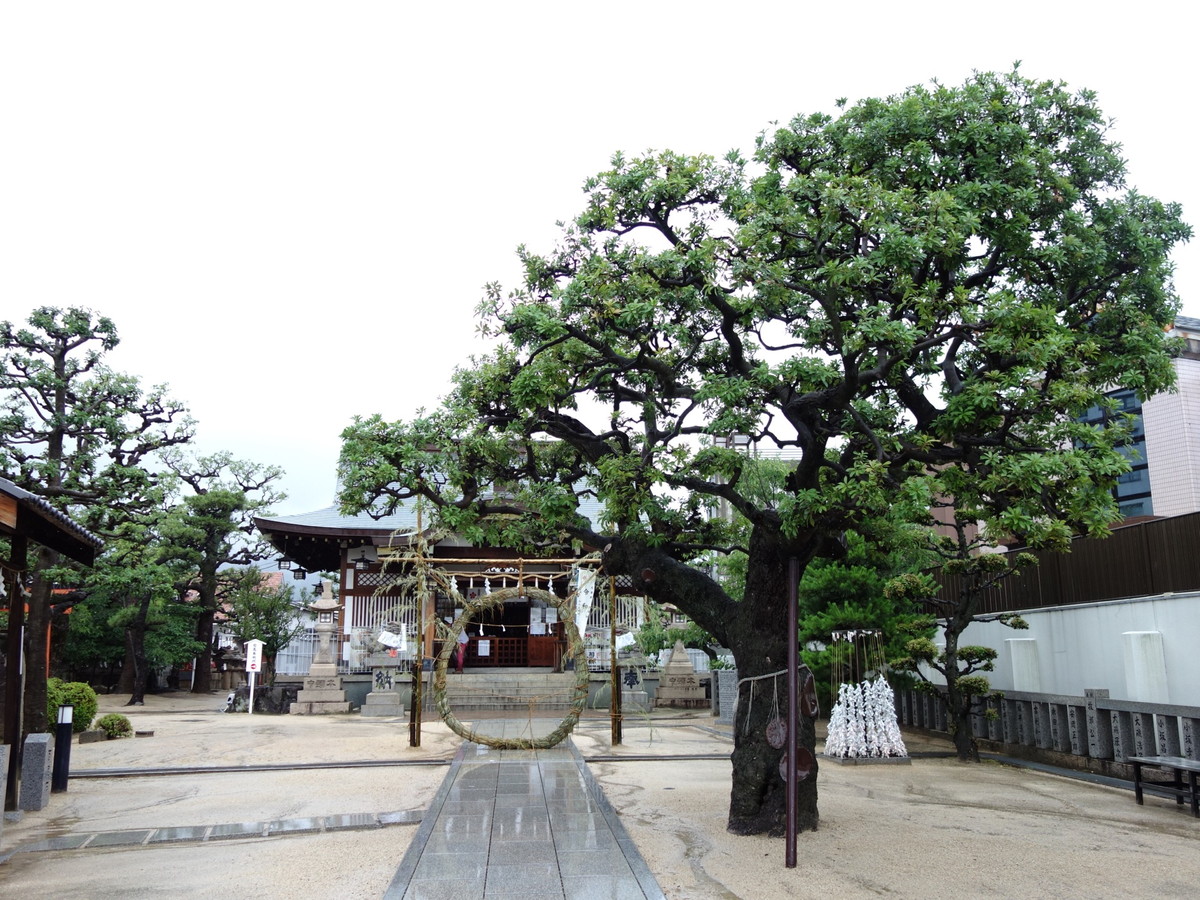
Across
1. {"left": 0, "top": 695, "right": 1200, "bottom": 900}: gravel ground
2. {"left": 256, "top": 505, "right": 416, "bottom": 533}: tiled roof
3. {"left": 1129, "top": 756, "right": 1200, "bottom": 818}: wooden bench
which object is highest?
{"left": 256, "top": 505, "right": 416, "bottom": 533}: tiled roof

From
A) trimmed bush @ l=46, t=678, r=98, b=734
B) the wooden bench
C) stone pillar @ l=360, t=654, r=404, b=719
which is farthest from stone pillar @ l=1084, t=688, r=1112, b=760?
trimmed bush @ l=46, t=678, r=98, b=734

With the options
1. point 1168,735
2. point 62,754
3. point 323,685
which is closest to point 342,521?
point 323,685

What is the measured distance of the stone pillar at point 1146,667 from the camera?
12.2m

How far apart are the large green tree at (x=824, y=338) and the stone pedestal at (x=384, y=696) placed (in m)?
14.9

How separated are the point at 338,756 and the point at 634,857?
889 cm

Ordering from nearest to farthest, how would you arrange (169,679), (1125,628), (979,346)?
1. (979,346)
2. (1125,628)
3. (169,679)

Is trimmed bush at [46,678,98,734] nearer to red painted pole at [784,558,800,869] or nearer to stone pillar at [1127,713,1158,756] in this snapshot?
red painted pole at [784,558,800,869]

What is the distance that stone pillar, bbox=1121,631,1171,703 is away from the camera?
1220cm

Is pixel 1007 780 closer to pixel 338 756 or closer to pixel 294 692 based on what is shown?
pixel 338 756

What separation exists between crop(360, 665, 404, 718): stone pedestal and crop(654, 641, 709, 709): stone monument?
7203 millimetres

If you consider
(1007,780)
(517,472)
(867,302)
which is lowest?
(1007,780)

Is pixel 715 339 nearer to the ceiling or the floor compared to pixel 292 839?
nearer to the ceiling

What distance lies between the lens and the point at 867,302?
8336 mm

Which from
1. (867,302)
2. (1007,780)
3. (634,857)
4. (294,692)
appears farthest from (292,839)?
(294,692)
